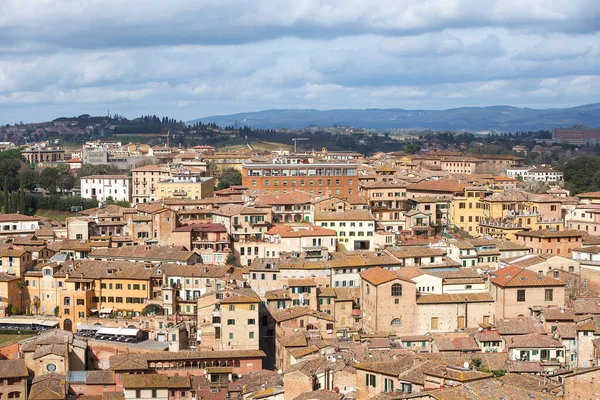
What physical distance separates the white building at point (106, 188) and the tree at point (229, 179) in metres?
7.29

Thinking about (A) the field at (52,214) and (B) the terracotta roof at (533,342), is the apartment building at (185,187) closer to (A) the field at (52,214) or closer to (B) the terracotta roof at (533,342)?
(A) the field at (52,214)

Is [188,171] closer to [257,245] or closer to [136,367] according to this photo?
[257,245]

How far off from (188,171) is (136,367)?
34.2m

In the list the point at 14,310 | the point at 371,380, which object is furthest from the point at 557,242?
the point at 14,310

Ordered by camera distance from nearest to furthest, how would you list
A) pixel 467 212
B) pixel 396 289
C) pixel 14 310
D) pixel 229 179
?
pixel 396 289, pixel 14 310, pixel 467 212, pixel 229 179

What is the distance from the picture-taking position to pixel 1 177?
74312mm

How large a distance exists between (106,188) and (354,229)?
30.1 metres

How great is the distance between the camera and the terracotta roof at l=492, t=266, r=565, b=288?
125ft

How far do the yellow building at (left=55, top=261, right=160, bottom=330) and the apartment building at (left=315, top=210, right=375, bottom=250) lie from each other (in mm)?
9836

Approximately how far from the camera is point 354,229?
47.4m

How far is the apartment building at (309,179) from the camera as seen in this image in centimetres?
5900

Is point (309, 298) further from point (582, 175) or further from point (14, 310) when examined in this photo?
point (582, 175)

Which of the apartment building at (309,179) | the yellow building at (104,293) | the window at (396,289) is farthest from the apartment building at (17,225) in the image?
the window at (396,289)

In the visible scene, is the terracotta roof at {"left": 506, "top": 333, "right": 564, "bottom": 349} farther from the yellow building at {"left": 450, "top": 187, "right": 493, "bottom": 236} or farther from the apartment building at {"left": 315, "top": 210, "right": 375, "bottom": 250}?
the yellow building at {"left": 450, "top": 187, "right": 493, "bottom": 236}
